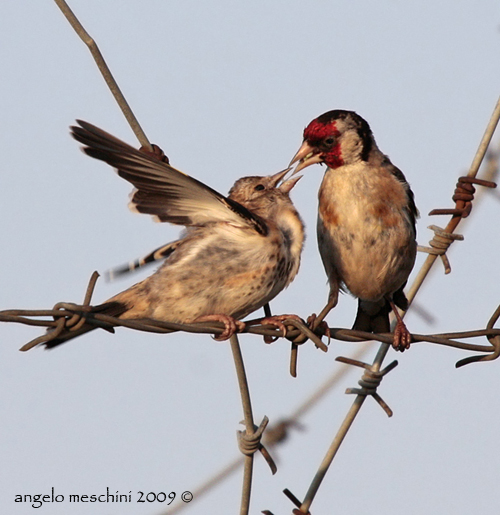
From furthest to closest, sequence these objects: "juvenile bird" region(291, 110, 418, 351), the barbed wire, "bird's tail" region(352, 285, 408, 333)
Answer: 1. "bird's tail" region(352, 285, 408, 333)
2. "juvenile bird" region(291, 110, 418, 351)
3. the barbed wire

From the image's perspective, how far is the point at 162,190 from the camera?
15.6ft

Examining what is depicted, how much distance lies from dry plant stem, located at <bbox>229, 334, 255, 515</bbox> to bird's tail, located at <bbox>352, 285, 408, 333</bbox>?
6.73ft

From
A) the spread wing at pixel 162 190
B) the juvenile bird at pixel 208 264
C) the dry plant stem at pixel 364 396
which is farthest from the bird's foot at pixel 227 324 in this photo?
the dry plant stem at pixel 364 396

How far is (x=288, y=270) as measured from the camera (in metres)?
5.05

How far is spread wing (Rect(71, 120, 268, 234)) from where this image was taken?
170 inches

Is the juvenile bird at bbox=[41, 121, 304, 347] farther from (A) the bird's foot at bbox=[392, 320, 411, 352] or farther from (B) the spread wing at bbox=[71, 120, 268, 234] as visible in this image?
(A) the bird's foot at bbox=[392, 320, 411, 352]

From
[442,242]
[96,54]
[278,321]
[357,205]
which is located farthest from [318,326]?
[96,54]

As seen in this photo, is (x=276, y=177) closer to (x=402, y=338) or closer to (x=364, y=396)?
(x=402, y=338)

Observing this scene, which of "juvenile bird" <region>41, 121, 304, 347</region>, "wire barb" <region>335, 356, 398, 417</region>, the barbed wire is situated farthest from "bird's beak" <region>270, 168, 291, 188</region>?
"wire barb" <region>335, 356, 398, 417</region>

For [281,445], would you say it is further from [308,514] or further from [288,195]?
[288,195]

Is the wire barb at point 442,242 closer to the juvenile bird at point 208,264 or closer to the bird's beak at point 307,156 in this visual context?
the juvenile bird at point 208,264

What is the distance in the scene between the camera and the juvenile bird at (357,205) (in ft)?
18.7

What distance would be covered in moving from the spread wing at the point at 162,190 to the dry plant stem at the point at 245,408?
729mm

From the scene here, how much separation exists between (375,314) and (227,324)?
7.12 feet
